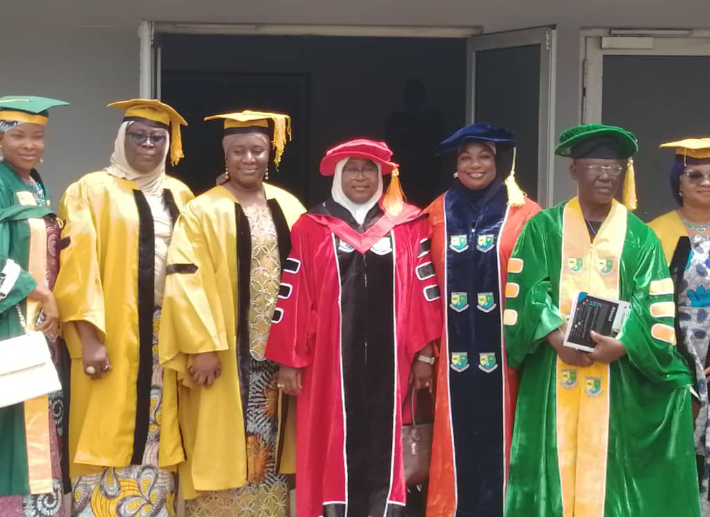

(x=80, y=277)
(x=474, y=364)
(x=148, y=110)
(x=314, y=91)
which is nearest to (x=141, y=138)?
(x=148, y=110)

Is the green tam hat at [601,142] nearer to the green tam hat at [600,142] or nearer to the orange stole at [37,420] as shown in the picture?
the green tam hat at [600,142]

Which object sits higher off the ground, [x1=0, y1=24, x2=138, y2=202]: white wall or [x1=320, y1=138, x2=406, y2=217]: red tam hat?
[x1=0, y1=24, x2=138, y2=202]: white wall

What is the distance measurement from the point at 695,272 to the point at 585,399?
812mm

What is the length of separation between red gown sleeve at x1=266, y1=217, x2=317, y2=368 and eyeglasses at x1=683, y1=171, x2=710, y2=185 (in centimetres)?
180

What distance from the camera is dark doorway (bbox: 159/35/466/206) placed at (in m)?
9.54

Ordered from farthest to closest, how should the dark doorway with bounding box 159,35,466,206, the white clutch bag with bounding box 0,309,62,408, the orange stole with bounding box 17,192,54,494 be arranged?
the dark doorway with bounding box 159,35,466,206 → the orange stole with bounding box 17,192,54,494 → the white clutch bag with bounding box 0,309,62,408

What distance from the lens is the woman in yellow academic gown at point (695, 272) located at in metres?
4.97

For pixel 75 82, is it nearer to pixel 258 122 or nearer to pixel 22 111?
pixel 22 111

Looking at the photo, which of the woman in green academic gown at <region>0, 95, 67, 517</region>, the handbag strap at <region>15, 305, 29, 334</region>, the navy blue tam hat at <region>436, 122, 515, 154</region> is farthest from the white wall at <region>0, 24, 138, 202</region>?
the navy blue tam hat at <region>436, 122, 515, 154</region>

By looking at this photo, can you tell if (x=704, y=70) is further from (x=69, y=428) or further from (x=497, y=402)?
(x=69, y=428)

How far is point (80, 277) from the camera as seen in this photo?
4809 mm

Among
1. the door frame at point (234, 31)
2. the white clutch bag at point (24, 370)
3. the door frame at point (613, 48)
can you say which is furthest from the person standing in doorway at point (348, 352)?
the door frame at point (613, 48)

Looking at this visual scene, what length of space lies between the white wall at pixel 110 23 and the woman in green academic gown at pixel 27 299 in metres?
1.91

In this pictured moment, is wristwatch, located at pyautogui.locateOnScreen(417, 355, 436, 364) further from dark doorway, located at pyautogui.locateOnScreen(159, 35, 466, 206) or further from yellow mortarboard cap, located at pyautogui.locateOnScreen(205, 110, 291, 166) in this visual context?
dark doorway, located at pyautogui.locateOnScreen(159, 35, 466, 206)
